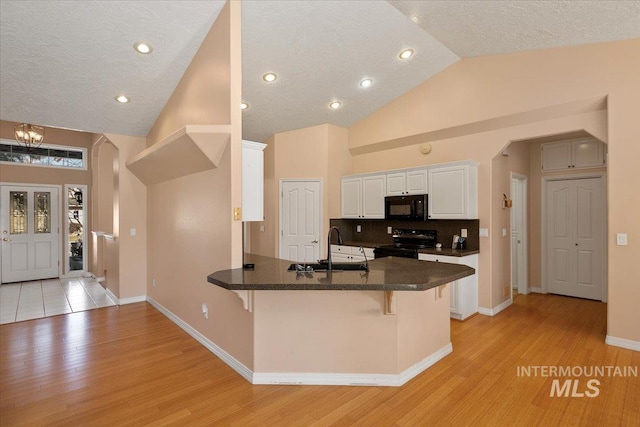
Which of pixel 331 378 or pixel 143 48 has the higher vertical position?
pixel 143 48

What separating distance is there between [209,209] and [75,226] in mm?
5986

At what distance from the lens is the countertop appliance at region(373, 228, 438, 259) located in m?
4.60

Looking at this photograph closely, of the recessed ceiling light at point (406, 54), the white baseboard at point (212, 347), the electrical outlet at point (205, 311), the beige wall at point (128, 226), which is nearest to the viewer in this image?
the white baseboard at point (212, 347)

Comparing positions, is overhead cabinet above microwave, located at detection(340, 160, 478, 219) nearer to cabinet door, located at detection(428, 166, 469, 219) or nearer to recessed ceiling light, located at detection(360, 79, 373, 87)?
cabinet door, located at detection(428, 166, 469, 219)

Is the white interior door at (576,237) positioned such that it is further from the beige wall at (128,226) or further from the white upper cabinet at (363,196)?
the beige wall at (128,226)

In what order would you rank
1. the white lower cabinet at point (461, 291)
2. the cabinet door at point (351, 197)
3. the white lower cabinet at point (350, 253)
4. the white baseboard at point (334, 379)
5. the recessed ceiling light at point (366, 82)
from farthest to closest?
the cabinet door at point (351, 197) < the white lower cabinet at point (350, 253) < the recessed ceiling light at point (366, 82) < the white lower cabinet at point (461, 291) < the white baseboard at point (334, 379)

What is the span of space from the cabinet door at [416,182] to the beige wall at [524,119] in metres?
0.44

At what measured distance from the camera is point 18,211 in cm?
664

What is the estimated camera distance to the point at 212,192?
10.7 ft

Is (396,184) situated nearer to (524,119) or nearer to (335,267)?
(524,119)

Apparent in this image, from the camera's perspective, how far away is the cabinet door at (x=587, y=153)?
490 cm

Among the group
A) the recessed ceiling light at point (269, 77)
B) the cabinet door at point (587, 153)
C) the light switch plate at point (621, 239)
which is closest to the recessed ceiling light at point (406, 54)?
the recessed ceiling light at point (269, 77)

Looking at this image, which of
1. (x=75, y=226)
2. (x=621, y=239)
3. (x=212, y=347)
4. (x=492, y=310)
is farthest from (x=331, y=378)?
(x=75, y=226)

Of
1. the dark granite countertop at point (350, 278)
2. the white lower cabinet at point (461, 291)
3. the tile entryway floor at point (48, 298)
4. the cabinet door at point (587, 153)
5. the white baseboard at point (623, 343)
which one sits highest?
the cabinet door at point (587, 153)
